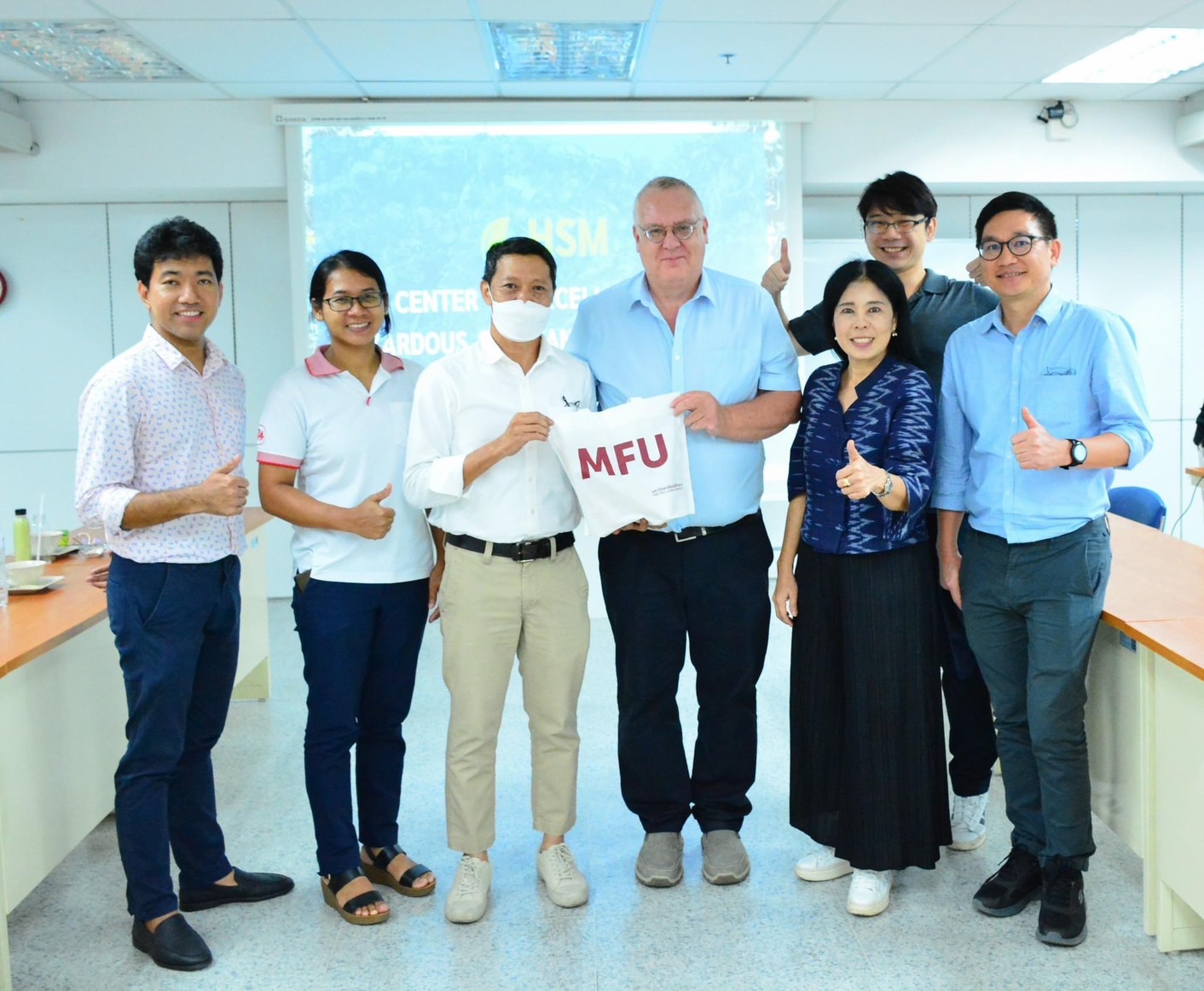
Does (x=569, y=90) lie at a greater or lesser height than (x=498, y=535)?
greater

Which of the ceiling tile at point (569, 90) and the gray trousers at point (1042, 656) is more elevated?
the ceiling tile at point (569, 90)

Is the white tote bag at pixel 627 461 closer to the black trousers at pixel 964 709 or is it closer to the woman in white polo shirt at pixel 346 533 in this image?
the woman in white polo shirt at pixel 346 533

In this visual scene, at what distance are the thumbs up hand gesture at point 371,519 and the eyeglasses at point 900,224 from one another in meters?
1.47

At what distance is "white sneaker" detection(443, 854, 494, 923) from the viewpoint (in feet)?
8.92

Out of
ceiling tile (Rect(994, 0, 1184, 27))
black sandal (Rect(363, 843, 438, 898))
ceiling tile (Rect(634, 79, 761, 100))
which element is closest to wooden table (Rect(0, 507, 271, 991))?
black sandal (Rect(363, 843, 438, 898))

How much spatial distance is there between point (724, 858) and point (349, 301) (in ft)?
5.79

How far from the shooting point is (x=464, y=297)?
20.8 ft

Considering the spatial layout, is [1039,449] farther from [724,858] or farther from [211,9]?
[211,9]

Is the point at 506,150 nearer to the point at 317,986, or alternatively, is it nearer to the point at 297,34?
the point at 297,34

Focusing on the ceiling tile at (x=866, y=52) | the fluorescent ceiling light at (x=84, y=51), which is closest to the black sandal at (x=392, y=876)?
the fluorescent ceiling light at (x=84, y=51)

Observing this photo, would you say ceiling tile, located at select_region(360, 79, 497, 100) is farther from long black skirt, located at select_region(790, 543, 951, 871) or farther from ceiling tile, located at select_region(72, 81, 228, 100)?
long black skirt, located at select_region(790, 543, 951, 871)

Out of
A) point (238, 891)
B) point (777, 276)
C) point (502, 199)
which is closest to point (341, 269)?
point (777, 276)

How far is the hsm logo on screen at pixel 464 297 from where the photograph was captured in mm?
6336

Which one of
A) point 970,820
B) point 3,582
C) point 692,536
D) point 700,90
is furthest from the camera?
point 700,90
